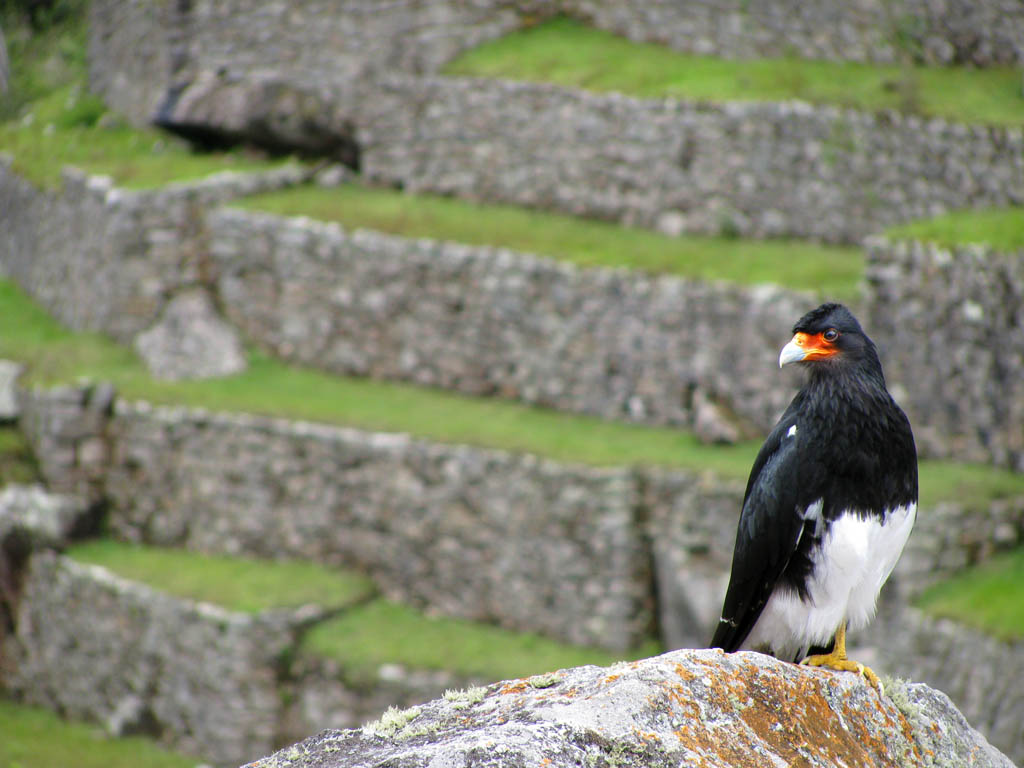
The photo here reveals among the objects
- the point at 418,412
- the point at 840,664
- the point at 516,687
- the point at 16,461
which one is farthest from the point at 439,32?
the point at 516,687

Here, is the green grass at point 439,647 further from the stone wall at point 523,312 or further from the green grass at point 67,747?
the stone wall at point 523,312

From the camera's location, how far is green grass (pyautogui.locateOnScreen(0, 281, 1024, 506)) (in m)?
10.0

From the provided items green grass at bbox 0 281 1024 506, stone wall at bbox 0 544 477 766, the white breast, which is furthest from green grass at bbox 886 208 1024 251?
the white breast

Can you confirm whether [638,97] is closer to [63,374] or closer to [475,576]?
[475,576]

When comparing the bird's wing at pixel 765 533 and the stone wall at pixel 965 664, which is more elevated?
the bird's wing at pixel 765 533

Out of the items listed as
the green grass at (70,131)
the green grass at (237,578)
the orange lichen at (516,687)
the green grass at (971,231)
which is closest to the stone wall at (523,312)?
the green grass at (971,231)

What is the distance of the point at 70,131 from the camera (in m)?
17.4

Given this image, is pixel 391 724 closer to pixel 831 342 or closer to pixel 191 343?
pixel 831 342

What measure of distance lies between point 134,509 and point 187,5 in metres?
7.62

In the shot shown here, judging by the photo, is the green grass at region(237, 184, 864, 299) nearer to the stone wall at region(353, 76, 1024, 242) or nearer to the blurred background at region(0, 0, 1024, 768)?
the blurred background at region(0, 0, 1024, 768)

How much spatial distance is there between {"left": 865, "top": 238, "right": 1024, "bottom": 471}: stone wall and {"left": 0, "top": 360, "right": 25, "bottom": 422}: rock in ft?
32.7

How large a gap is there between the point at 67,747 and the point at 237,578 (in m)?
2.43

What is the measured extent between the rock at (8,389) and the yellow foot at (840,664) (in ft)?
39.4

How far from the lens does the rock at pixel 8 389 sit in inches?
528
